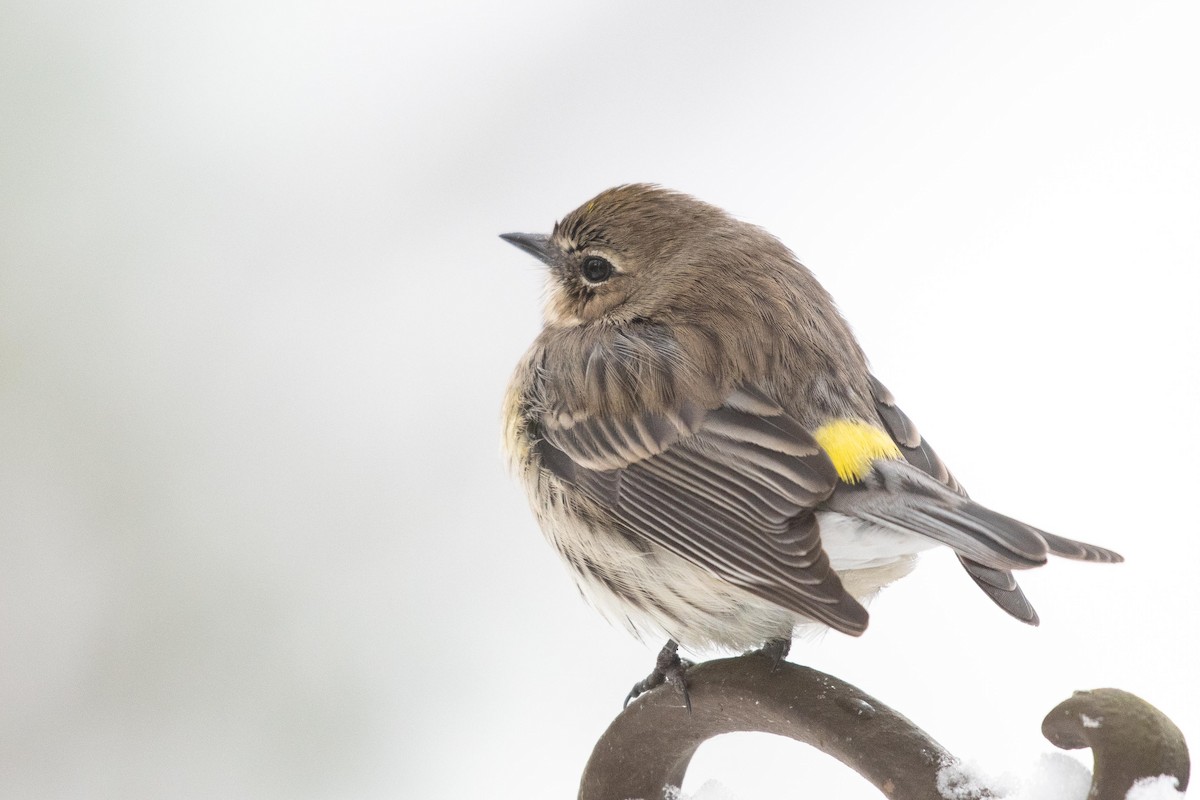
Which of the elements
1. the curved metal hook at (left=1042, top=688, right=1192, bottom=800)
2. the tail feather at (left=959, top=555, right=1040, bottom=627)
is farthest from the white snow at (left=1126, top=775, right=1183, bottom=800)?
the tail feather at (left=959, top=555, right=1040, bottom=627)

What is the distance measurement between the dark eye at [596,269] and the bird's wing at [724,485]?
1.64 ft

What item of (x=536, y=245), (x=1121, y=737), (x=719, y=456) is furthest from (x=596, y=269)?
(x=1121, y=737)

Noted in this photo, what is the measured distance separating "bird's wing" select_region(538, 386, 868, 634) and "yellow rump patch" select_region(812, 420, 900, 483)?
4cm

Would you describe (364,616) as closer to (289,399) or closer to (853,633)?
(289,399)

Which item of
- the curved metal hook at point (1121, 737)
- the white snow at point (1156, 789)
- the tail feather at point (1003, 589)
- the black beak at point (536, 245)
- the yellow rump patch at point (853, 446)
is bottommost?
the white snow at point (1156, 789)

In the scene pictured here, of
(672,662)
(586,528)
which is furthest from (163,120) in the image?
(672,662)

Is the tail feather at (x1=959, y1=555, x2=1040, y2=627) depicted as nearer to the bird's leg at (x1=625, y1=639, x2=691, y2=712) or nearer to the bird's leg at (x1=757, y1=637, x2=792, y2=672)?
the bird's leg at (x1=757, y1=637, x2=792, y2=672)

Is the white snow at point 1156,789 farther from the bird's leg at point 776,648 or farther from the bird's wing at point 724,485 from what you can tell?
the bird's leg at point 776,648

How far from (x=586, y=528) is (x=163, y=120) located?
3.06m

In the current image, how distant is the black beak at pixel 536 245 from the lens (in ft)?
11.6

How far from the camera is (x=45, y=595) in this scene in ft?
14.8

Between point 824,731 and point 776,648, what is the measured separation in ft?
1.94

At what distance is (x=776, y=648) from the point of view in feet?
8.73

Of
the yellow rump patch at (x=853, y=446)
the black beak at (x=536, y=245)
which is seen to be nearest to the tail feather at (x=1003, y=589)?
the yellow rump patch at (x=853, y=446)
